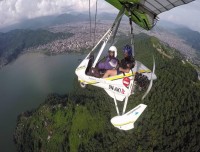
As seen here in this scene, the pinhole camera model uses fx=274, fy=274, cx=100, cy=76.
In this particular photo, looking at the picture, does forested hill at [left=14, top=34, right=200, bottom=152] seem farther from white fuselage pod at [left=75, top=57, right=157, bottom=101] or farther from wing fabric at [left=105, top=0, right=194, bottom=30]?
wing fabric at [left=105, top=0, right=194, bottom=30]

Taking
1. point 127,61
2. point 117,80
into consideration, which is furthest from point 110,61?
point 127,61

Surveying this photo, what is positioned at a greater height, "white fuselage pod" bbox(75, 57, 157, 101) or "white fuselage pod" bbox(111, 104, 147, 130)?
"white fuselage pod" bbox(75, 57, 157, 101)

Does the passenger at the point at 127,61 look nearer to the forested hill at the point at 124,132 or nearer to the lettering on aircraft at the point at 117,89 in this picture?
the lettering on aircraft at the point at 117,89

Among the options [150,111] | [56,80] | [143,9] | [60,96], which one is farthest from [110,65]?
[56,80]

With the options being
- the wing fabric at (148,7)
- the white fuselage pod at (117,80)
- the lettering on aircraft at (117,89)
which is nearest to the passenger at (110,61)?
the white fuselage pod at (117,80)

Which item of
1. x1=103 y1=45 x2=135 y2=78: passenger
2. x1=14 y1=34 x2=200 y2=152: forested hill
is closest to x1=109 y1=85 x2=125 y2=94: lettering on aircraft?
x1=103 y1=45 x2=135 y2=78: passenger

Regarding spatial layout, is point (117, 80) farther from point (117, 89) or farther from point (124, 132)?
point (124, 132)
